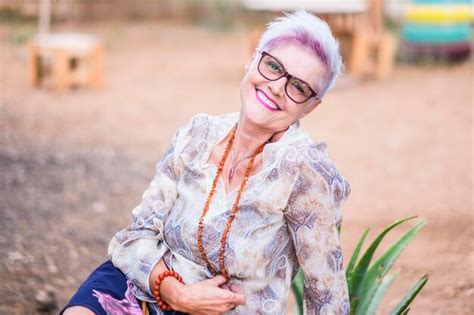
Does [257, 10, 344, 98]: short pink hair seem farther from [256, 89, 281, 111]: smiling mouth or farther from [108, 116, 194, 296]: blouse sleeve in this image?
[108, 116, 194, 296]: blouse sleeve

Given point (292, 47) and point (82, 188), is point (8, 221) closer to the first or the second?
point (82, 188)

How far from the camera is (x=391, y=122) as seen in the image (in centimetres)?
777

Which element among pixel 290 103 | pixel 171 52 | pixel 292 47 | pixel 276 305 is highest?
pixel 292 47

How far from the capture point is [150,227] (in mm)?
2258

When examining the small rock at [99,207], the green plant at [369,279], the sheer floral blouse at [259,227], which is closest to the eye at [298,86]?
the sheer floral blouse at [259,227]

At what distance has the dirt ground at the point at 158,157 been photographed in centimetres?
406

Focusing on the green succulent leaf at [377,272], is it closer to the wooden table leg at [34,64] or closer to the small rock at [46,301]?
the small rock at [46,301]

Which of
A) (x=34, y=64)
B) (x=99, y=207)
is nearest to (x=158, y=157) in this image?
(x=99, y=207)

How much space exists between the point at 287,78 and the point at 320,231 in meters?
0.44

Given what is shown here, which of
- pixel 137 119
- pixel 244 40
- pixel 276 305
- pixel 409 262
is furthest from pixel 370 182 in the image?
pixel 244 40

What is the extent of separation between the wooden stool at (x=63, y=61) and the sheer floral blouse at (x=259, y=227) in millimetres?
6805

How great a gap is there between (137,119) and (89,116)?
488 millimetres

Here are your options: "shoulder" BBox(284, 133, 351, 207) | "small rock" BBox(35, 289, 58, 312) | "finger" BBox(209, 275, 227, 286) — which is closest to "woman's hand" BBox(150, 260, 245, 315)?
"finger" BBox(209, 275, 227, 286)

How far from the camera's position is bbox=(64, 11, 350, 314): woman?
2.11 m
